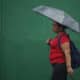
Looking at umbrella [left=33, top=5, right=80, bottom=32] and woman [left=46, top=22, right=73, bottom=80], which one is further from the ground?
umbrella [left=33, top=5, right=80, bottom=32]

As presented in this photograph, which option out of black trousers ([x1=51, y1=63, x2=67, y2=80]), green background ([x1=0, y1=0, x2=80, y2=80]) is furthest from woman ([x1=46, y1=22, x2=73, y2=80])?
green background ([x1=0, y1=0, x2=80, y2=80])

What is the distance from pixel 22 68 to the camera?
23.3ft

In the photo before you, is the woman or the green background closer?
the woman

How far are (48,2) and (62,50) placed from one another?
67.0 inches

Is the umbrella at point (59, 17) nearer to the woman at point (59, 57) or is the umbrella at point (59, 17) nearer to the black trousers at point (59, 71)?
the woman at point (59, 57)

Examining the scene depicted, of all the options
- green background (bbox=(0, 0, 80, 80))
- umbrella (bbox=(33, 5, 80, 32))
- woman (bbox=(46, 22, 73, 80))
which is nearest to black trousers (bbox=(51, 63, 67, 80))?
woman (bbox=(46, 22, 73, 80))

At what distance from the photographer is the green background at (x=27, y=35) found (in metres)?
7.00

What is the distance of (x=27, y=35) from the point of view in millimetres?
7031

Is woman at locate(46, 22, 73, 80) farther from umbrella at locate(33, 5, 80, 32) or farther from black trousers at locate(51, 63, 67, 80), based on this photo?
umbrella at locate(33, 5, 80, 32)

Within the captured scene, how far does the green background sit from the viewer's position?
7.00 meters

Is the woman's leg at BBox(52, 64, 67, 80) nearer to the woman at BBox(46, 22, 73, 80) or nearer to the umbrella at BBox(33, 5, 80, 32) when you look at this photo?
the woman at BBox(46, 22, 73, 80)

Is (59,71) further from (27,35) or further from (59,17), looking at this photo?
(27,35)

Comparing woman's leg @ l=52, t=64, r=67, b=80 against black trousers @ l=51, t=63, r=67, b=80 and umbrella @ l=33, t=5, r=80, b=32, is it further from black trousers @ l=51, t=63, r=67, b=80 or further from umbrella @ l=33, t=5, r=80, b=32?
umbrella @ l=33, t=5, r=80, b=32

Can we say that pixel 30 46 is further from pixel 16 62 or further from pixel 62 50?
pixel 62 50
